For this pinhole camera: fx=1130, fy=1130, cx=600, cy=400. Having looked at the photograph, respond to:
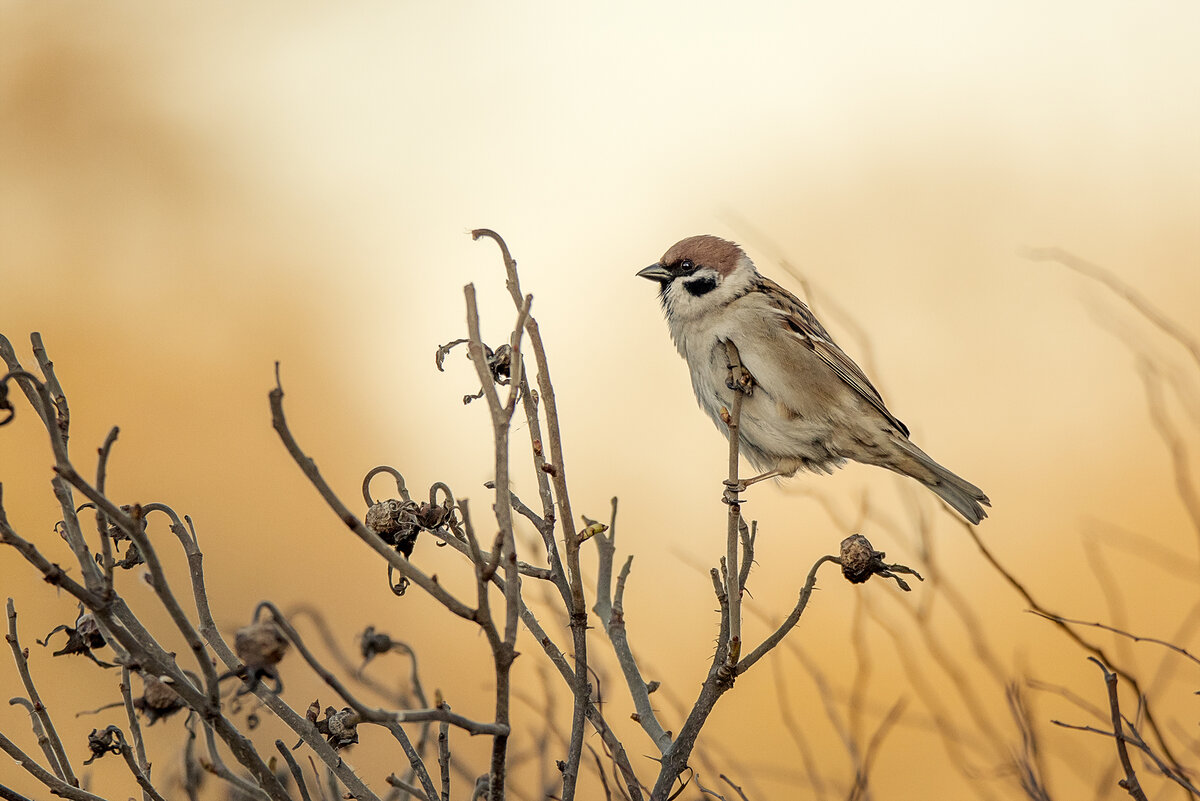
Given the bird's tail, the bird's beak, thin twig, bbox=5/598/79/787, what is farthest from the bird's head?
thin twig, bbox=5/598/79/787

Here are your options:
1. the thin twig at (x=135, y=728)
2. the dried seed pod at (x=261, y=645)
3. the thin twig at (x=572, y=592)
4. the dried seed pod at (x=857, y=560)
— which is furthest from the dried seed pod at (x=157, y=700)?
the dried seed pod at (x=857, y=560)

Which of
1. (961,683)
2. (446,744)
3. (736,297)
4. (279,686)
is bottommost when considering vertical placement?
(961,683)

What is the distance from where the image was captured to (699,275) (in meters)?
4.23

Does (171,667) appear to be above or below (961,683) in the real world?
above

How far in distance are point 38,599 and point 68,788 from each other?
4444 mm

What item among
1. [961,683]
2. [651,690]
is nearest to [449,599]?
[651,690]

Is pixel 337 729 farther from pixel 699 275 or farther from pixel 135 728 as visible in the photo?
pixel 699 275

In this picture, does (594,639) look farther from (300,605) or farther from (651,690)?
(300,605)

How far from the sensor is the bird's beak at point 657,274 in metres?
4.29

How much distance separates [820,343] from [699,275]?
531mm

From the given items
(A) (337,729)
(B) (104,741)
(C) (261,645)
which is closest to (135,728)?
(B) (104,741)

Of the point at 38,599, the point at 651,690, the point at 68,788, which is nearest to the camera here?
the point at 68,788

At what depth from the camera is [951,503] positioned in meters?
4.09

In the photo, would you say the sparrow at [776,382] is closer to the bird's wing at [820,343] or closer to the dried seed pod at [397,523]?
the bird's wing at [820,343]
